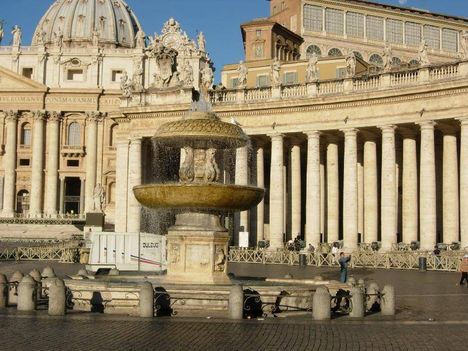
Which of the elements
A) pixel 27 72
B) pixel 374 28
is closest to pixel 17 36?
pixel 27 72

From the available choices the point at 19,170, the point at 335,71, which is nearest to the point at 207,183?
the point at 335,71

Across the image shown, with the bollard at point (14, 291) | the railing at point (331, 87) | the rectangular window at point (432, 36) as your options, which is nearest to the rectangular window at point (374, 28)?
the rectangular window at point (432, 36)

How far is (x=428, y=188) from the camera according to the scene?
47281mm

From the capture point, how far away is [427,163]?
47250mm

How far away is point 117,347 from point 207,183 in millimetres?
7763

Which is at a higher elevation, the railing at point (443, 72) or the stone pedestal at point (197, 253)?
the railing at point (443, 72)

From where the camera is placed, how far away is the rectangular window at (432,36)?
9712 centimetres

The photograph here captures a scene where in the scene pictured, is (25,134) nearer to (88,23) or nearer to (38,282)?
(88,23)

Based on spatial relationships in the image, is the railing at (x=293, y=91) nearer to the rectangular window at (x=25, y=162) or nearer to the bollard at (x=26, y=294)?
the bollard at (x=26, y=294)

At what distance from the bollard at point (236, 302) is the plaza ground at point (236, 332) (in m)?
0.36

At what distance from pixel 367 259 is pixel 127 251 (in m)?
14.8

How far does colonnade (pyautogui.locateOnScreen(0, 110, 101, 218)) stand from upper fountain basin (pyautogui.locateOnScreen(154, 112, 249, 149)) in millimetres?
83445

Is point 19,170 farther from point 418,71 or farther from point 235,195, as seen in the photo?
point 235,195

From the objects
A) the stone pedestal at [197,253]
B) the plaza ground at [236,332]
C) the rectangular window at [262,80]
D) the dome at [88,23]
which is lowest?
the plaza ground at [236,332]
